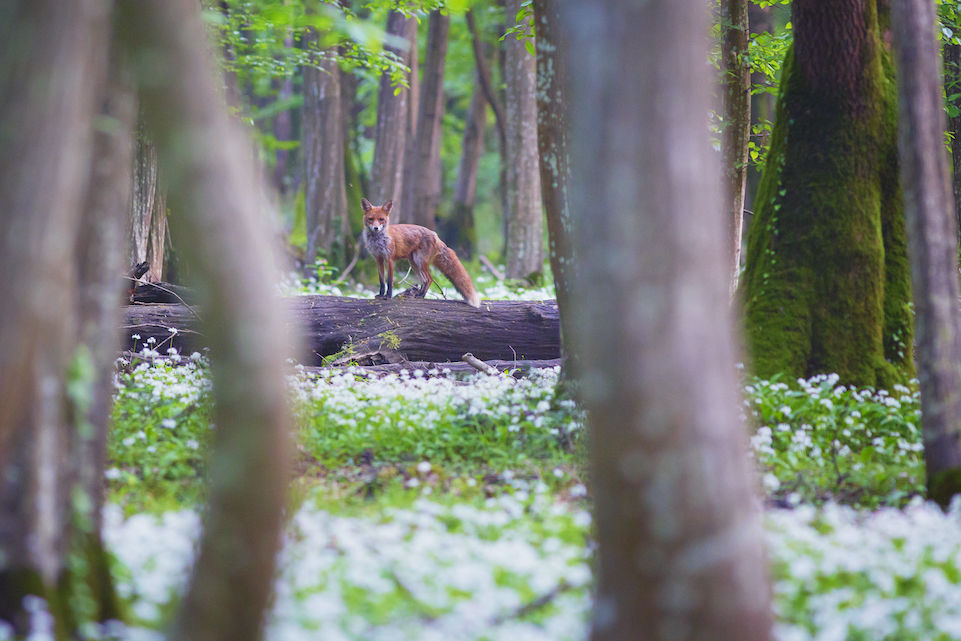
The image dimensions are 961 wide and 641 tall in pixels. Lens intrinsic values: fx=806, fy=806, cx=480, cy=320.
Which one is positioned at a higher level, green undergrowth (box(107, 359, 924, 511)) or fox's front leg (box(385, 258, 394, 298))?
fox's front leg (box(385, 258, 394, 298))

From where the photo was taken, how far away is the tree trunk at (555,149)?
661 centimetres

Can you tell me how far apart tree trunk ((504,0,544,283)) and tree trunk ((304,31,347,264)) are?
436cm

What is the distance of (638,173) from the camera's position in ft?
9.31

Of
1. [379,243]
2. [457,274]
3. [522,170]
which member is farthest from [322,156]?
[457,274]

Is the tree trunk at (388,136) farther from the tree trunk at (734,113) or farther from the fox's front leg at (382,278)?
the tree trunk at (734,113)

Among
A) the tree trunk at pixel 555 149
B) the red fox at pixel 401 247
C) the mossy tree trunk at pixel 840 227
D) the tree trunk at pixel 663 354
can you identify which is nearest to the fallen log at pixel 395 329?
the red fox at pixel 401 247

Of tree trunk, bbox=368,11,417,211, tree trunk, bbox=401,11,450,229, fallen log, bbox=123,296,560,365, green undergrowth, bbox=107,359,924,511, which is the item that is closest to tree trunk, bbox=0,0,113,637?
green undergrowth, bbox=107,359,924,511

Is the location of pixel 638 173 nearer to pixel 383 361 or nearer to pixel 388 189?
pixel 383 361

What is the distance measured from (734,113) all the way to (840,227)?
3.31 meters

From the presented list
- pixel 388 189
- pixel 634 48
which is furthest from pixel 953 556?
pixel 388 189

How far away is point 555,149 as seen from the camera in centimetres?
675

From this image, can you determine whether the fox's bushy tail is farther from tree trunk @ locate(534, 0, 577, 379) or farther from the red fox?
tree trunk @ locate(534, 0, 577, 379)

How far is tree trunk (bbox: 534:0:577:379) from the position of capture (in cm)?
661

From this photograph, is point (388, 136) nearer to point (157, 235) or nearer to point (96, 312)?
point (157, 235)
